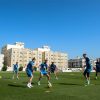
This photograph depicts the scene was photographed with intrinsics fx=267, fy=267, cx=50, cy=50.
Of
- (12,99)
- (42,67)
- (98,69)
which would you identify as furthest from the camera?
(98,69)

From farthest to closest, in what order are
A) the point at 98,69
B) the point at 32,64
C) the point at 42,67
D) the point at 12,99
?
the point at 98,69 < the point at 42,67 < the point at 32,64 < the point at 12,99

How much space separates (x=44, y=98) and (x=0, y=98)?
2.25 m

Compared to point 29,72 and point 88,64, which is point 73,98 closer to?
point 29,72

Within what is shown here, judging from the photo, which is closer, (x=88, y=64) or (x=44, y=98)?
(x=44, y=98)

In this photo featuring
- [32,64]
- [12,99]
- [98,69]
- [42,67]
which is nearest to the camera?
[12,99]

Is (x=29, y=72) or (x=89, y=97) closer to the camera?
(x=89, y=97)

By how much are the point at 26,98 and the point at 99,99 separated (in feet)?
12.1

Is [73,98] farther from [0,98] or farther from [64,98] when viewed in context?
[0,98]

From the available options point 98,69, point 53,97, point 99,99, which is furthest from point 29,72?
point 98,69

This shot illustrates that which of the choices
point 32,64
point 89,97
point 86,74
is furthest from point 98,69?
point 89,97

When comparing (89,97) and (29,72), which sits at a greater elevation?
(29,72)

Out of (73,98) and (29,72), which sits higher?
(29,72)

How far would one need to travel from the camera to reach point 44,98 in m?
13.7

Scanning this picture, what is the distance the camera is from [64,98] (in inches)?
541
